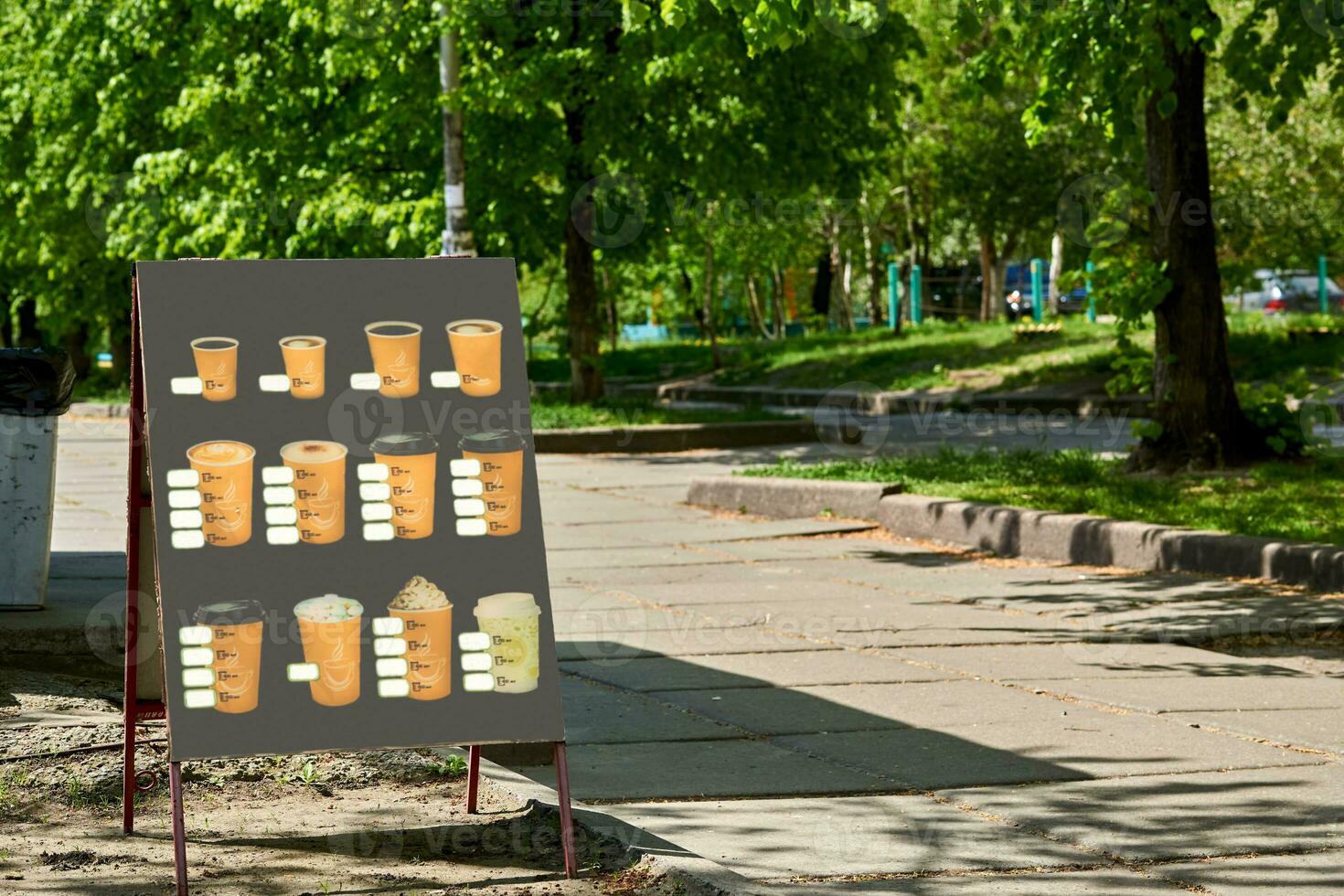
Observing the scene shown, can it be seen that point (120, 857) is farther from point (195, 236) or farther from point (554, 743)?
point (195, 236)

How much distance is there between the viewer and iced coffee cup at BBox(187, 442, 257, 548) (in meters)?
4.12

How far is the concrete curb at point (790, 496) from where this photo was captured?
481 inches

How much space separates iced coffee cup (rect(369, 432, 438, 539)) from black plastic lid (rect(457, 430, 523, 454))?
3.9 inches

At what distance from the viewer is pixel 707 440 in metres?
19.4

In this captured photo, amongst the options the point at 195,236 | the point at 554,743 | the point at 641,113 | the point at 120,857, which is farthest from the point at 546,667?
the point at 195,236

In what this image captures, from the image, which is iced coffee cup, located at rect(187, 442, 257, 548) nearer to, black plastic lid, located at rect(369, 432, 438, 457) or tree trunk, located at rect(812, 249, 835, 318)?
black plastic lid, located at rect(369, 432, 438, 457)

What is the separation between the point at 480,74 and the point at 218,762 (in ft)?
45.4

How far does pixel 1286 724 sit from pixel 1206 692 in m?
0.57

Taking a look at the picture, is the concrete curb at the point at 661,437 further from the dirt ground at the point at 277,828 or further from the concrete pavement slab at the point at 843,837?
the concrete pavement slab at the point at 843,837

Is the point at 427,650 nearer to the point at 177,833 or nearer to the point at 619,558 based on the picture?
the point at 177,833

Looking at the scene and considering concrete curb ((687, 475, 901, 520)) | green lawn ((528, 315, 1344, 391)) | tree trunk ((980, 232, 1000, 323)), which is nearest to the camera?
concrete curb ((687, 475, 901, 520))

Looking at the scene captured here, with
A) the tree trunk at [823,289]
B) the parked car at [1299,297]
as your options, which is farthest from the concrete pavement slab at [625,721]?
the tree trunk at [823,289]

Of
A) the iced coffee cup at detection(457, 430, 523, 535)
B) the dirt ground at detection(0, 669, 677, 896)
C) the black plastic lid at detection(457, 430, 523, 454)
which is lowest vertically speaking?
the dirt ground at detection(0, 669, 677, 896)

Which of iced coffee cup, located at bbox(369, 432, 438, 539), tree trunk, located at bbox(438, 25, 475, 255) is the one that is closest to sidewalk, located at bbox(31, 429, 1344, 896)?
iced coffee cup, located at bbox(369, 432, 438, 539)
